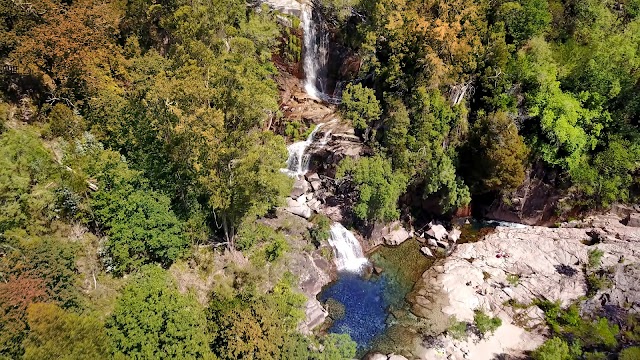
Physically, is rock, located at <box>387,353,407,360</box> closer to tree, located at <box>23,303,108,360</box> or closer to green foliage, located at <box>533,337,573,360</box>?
green foliage, located at <box>533,337,573,360</box>

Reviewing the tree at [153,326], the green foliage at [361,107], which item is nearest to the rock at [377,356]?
the tree at [153,326]

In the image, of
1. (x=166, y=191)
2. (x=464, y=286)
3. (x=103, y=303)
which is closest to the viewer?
(x=103, y=303)

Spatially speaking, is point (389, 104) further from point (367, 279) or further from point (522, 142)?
point (367, 279)

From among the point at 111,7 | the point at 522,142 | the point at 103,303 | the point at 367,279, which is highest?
the point at 111,7

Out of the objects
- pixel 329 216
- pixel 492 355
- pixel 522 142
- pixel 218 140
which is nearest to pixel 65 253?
pixel 218 140

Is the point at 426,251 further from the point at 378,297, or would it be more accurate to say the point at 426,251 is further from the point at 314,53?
the point at 314,53

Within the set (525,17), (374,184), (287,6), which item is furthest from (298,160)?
(525,17)

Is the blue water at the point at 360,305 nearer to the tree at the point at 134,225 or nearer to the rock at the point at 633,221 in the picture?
the tree at the point at 134,225
